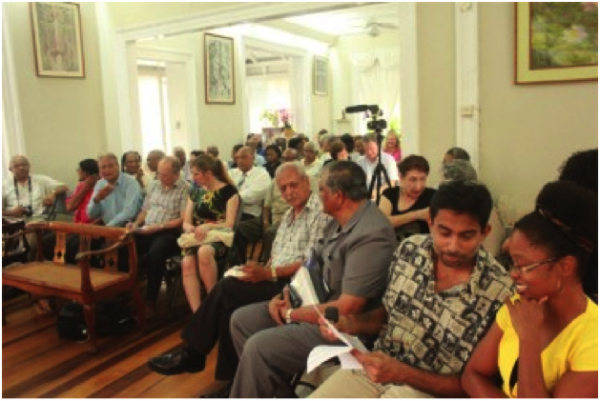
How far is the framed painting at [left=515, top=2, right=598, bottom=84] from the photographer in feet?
10.5

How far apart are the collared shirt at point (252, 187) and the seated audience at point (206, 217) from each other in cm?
85

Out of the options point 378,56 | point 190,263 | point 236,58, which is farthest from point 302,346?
point 378,56

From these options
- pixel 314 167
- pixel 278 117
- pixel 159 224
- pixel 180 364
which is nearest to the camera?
pixel 180 364

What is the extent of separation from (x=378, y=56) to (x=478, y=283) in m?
8.81

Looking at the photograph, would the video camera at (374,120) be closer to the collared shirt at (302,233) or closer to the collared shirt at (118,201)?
the collared shirt at (302,233)

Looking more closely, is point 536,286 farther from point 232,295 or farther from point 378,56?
point 378,56

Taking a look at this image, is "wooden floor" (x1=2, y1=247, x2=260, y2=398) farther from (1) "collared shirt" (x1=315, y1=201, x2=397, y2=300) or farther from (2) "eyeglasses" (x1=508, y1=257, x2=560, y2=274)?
(2) "eyeglasses" (x1=508, y1=257, x2=560, y2=274)

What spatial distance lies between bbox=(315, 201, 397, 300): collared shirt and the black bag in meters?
1.79

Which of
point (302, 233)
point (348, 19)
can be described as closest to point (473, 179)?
point (302, 233)

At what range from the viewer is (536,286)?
3.64 feet

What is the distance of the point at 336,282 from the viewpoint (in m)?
1.99

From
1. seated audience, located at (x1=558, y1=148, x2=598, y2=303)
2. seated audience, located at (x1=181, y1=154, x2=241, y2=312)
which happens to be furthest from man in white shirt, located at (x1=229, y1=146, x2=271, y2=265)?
seated audience, located at (x1=558, y1=148, x2=598, y2=303)

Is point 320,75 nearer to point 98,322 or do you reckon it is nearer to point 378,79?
point 378,79

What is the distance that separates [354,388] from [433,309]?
13.8 inches
